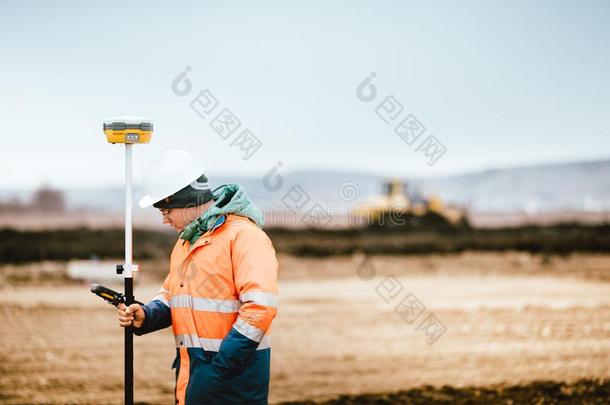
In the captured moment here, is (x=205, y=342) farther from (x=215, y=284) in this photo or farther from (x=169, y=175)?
(x=169, y=175)

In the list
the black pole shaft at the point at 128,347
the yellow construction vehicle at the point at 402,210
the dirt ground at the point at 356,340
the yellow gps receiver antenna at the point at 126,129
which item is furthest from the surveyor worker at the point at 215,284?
the yellow construction vehicle at the point at 402,210

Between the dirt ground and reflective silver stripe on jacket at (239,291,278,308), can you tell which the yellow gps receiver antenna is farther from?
the dirt ground

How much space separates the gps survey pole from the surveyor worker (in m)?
0.23

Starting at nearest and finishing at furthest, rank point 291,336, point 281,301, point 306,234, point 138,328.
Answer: point 138,328
point 291,336
point 281,301
point 306,234

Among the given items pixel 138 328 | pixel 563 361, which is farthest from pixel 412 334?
pixel 138 328

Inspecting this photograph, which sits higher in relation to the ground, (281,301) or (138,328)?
(138,328)

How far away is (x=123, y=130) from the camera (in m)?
3.26

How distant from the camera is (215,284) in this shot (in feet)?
9.37

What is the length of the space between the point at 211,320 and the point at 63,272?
16.9 m

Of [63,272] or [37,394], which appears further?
[63,272]

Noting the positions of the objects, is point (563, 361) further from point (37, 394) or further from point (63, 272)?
point (63, 272)

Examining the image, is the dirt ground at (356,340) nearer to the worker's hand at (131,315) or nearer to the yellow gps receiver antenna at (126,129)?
the worker's hand at (131,315)

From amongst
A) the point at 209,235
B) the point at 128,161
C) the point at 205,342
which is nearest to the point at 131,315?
the point at 205,342

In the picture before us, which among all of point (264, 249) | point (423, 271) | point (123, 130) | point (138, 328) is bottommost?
point (423, 271)
